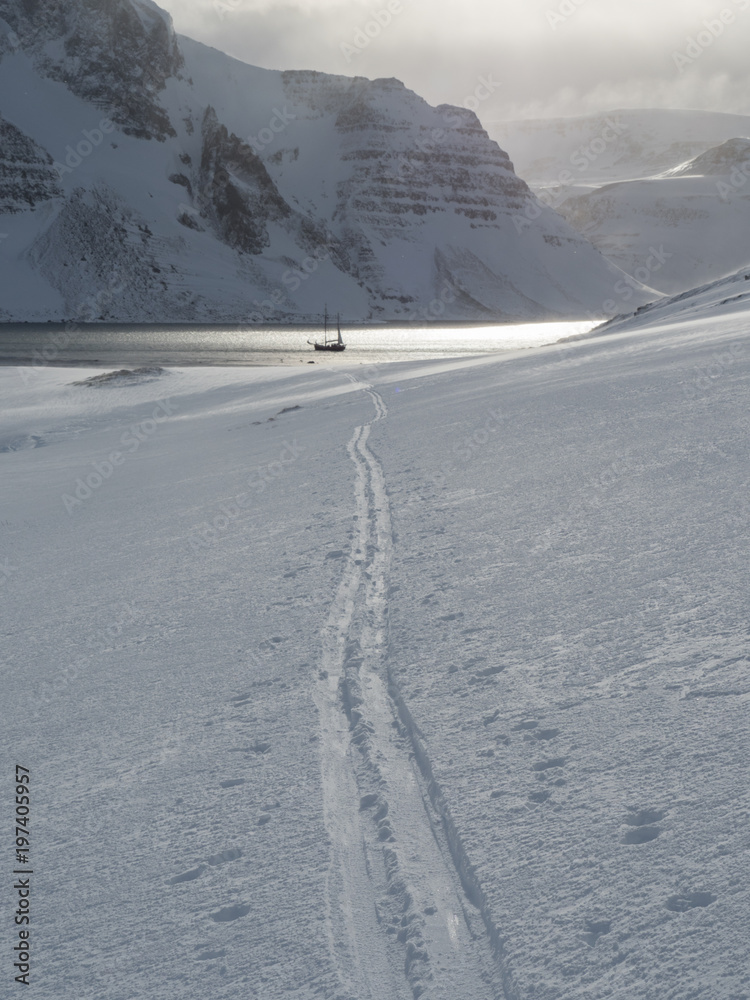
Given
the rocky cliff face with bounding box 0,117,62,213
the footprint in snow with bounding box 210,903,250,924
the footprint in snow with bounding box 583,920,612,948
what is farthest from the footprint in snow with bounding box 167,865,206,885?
the rocky cliff face with bounding box 0,117,62,213

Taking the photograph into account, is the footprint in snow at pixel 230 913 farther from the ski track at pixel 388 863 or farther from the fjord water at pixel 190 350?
the fjord water at pixel 190 350

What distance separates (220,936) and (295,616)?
339 cm

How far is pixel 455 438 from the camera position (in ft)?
43.7

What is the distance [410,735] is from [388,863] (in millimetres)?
1037

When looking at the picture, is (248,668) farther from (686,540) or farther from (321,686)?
(686,540)

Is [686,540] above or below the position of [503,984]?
above

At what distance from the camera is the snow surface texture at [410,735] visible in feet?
10.0

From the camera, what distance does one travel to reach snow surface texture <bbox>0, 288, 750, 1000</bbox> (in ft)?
10.0

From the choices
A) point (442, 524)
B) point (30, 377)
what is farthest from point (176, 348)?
point (442, 524)

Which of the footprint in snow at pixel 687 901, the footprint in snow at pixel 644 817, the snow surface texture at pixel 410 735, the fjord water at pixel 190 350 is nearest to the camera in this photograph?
the footprint in snow at pixel 687 901

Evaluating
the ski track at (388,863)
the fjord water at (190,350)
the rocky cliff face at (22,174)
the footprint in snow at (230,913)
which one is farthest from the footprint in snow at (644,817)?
the rocky cliff face at (22,174)

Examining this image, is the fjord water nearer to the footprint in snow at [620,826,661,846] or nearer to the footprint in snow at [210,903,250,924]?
the footprint in snow at [620,826,661,846]

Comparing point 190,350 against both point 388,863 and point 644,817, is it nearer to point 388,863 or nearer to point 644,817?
point 388,863

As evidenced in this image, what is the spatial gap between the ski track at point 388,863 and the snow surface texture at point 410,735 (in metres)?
0.01
